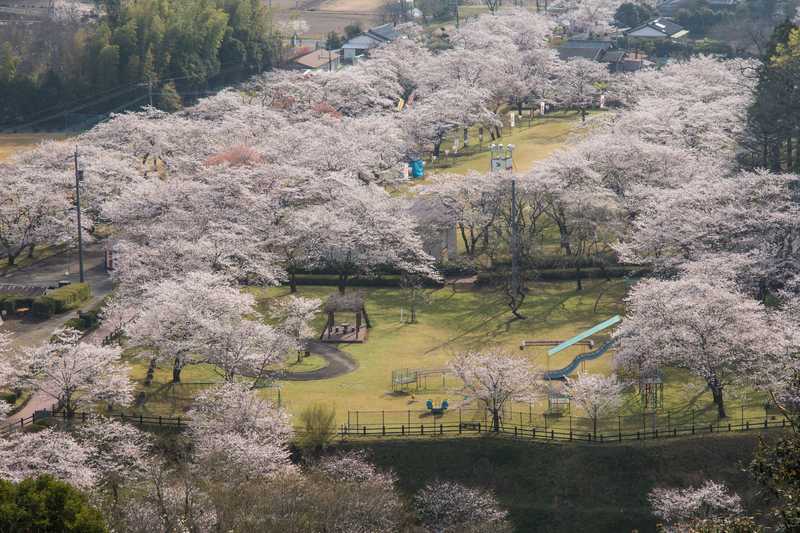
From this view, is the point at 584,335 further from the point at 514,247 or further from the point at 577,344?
the point at 514,247

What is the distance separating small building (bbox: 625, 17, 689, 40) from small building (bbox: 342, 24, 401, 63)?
22343mm

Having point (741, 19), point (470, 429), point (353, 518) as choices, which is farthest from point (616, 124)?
point (741, 19)

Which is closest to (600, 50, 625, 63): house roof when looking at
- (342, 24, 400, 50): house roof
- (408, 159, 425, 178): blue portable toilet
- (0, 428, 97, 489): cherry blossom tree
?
(342, 24, 400, 50): house roof

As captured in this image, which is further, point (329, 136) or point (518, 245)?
point (329, 136)

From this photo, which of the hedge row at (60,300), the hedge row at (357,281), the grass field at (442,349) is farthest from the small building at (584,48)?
the hedge row at (60,300)

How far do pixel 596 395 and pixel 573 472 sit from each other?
339 cm

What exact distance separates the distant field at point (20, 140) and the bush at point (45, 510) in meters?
58.7

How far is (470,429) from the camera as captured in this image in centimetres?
4512

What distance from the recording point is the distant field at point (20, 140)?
88.6 meters

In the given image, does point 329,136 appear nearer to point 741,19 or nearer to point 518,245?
point 518,245

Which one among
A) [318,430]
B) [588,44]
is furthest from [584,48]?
[318,430]

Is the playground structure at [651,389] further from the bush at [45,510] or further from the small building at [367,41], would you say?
the small building at [367,41]

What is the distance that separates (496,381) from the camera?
1779 inches

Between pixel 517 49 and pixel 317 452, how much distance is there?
215 ft
